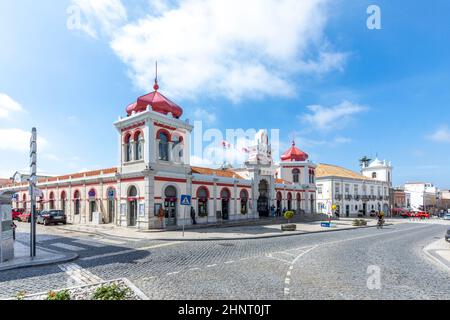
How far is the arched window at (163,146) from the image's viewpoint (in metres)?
24.5

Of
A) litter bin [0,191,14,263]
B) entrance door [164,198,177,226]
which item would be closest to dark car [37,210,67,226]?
entrance door [164,198,177,226]

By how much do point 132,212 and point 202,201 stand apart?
6.59 metres

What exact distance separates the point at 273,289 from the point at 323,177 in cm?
4921

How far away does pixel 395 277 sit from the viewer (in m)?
9.03

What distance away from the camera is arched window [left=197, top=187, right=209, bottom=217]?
89.5 ft

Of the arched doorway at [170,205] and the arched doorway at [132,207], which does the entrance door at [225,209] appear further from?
the arched doorway at [132,207]

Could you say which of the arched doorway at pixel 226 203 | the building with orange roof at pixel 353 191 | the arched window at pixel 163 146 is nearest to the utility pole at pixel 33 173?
the arched window at pixel 163 146

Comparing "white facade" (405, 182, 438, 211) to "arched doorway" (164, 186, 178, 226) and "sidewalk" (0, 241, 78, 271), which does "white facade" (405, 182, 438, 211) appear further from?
"sidewalk" (0, 241, 78, 271)

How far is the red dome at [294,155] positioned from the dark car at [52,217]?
30723 millimetres

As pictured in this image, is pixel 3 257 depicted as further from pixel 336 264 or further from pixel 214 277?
pixel 336 264

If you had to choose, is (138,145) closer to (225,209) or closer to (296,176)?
(225,209)

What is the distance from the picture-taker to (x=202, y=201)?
27625mm

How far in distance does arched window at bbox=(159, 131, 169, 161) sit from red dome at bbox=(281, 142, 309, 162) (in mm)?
24390
